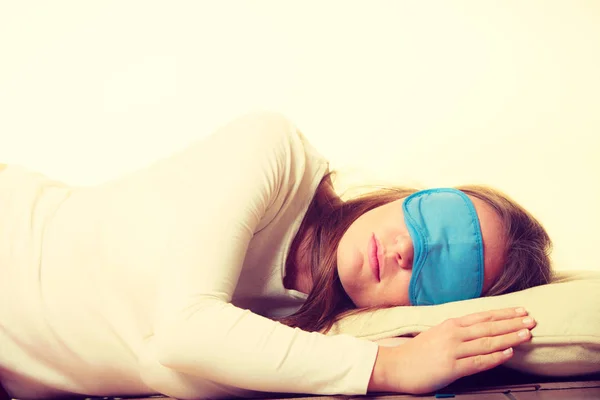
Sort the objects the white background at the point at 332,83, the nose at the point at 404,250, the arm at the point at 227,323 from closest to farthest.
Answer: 1. the arm at the point at 227,323
2. the nose at the point at 404,250
3. the white background at the point at 332,83

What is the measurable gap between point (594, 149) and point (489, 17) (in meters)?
0.52

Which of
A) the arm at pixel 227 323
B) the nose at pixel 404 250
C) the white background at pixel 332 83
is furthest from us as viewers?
the white background at pixel 332 83

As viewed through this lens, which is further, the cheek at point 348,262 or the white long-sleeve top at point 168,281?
the cheek at point 348,262

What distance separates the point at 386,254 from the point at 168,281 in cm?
40

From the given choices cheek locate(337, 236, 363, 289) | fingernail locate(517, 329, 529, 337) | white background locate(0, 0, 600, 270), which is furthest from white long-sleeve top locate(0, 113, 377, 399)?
white background locate(0, 0, 600, 270)

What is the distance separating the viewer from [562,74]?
1.66 m

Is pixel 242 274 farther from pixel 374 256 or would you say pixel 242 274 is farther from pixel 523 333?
pixel 523 333

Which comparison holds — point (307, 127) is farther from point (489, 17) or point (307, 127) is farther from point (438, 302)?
point (438, 302)

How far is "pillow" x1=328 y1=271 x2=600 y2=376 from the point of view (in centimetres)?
85

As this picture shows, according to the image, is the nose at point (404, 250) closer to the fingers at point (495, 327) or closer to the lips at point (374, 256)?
the lips at point (374, 256)

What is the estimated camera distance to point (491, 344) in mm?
831

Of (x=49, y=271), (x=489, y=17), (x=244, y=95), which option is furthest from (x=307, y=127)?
(x=49, y=271)

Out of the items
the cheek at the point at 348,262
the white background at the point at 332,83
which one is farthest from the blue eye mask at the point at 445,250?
the white background at the point at 332,83

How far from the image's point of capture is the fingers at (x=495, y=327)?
32.9 inches
